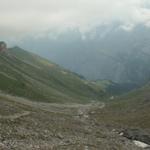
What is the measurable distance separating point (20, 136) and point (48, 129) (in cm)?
1567

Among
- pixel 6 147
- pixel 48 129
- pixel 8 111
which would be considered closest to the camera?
pixel 6 147

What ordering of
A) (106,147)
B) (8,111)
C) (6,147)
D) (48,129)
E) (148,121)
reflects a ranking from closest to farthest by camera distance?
(6,147) < (106,147) < (48,129) < (8,111) < (148,121)

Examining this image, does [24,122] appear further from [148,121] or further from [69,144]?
[148,121]

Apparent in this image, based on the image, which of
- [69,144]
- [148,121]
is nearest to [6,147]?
[69,144]

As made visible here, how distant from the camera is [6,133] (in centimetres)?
6028

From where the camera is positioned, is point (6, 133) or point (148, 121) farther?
point (148, 121)

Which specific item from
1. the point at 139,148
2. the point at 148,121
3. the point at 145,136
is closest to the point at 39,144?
the point at 139,148

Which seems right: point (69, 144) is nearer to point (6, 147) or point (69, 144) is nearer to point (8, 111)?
point (6, 147)

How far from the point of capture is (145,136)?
323 ft

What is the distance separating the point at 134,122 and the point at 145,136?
52329mm

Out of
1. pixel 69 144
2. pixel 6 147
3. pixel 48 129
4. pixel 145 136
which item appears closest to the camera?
pixel 6 147

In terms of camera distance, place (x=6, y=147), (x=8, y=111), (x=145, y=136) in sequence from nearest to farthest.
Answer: (x=6, y=147) → (x=8, y=111) → (x=145, y=136)

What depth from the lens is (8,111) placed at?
89.2 meters

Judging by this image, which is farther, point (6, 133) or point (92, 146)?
point (92, 146)
